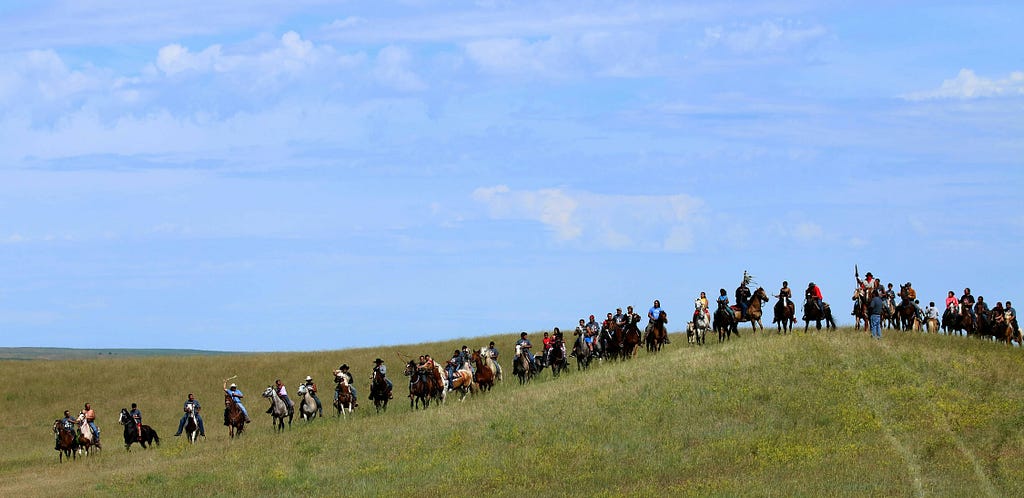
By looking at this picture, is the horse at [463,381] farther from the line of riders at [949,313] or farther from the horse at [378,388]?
the line of riders at [949,313]

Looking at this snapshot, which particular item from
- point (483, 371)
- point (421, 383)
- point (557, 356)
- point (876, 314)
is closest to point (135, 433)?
point (421, 383)

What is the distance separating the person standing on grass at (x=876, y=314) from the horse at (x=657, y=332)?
8011 mm

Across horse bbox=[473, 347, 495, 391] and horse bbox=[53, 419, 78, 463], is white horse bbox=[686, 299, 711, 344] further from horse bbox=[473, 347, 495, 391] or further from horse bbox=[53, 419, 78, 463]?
horse bbox=[53, 419, 78, 463]

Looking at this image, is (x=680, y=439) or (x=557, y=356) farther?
(x=557, y=356)

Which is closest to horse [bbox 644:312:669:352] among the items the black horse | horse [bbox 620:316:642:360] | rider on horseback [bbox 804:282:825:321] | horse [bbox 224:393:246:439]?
horse [bbox 620:316:642:360]

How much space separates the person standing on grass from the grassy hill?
0.57 meters

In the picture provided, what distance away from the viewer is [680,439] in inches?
1261

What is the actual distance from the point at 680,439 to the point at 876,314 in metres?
15.5

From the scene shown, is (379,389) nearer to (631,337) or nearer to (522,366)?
(522,366)

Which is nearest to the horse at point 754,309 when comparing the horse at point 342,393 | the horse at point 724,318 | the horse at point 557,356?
the horse at point 724,318

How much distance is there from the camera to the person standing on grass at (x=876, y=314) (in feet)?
145

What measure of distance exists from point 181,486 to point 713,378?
17044 mm

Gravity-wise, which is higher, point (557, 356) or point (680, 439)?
point (557, 356)

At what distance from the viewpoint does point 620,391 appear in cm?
3931
